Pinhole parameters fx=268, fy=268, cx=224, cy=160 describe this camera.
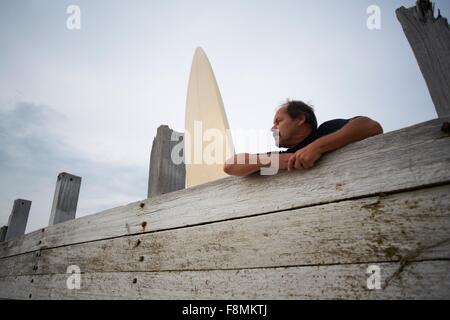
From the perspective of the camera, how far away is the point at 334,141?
1122 mm

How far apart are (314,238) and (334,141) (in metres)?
0.41

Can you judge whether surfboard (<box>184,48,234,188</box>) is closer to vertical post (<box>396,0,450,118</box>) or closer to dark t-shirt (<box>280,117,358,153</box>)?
dark t-shirt (<box>280,117,358,153</box>)

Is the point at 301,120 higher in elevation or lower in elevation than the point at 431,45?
higher

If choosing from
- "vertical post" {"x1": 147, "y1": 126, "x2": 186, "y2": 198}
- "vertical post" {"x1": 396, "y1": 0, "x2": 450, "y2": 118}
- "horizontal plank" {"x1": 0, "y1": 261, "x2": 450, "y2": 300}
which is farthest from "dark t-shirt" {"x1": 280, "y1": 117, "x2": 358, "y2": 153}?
"vertical post" {"x1": 147, "y1": 126, "x2": 186, "y2": 198}

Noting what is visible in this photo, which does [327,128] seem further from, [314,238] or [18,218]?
[18,218]

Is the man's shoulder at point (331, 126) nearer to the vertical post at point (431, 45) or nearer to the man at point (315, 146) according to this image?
the man at point (315, 146)

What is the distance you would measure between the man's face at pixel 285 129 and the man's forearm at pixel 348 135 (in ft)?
2.09

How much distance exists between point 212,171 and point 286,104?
1106 mm

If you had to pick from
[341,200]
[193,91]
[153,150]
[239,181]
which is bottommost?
[341,200]

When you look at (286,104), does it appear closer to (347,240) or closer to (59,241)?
(347,240)

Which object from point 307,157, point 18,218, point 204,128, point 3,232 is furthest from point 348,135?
point 3,232

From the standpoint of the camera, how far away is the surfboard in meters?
2.68
